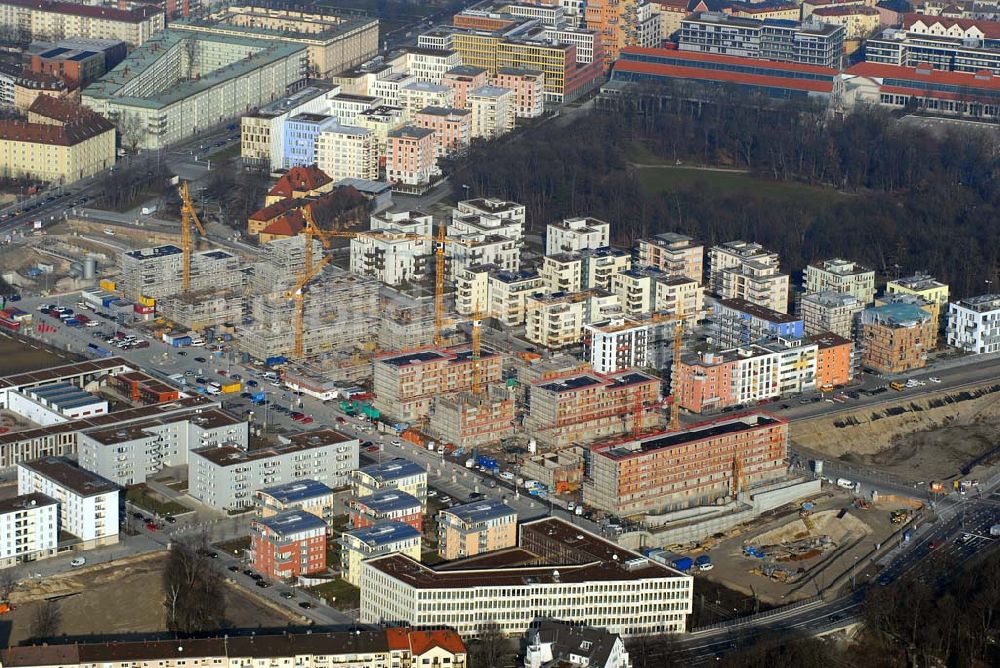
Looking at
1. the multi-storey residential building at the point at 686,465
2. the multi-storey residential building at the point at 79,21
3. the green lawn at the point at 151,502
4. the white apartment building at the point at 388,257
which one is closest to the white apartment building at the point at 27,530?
the green lawn at the point at 151,502

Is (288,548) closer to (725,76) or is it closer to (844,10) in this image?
(725,76)

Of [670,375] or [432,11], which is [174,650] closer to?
[670,375]

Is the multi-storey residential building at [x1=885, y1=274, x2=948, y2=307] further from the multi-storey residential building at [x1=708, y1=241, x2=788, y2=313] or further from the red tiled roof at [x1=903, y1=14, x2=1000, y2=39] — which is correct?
the red tiled roof at [x1=903, y1=14, x2=1000, y2=39]

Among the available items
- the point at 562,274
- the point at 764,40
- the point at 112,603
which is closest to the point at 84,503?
the point at 112,603

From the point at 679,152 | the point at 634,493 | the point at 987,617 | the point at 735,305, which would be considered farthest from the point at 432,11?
the point at 987,617

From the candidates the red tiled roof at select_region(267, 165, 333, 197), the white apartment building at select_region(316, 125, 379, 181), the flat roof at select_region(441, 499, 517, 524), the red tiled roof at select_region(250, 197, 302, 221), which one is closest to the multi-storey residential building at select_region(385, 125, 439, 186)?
the white apartment building at select_region(316, 125, 379, 181)
